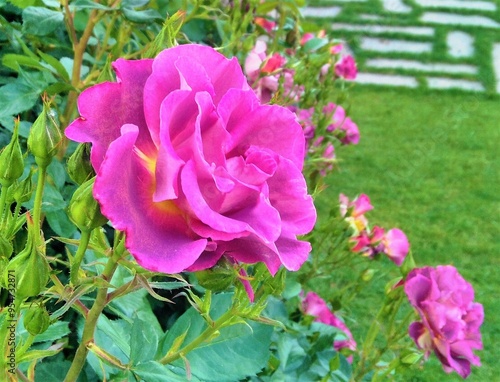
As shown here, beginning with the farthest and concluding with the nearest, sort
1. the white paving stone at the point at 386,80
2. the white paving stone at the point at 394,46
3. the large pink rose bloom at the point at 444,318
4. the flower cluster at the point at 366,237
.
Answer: the white paving stone at the point at 394,46
the white paving stone at the point at 386,80
the flower cluster at the point at 366,237
the large pink rose bloom at the point at 444,318

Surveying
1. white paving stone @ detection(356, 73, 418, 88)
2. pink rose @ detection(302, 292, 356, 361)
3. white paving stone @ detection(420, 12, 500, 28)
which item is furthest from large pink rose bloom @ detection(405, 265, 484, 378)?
white paving stone @ detection(420, 12, 500, 28)

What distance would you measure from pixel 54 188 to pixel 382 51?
3.41m

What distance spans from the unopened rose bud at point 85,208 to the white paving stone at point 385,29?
3919 millimetres

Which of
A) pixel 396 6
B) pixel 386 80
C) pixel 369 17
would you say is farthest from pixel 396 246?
pixel 396 6

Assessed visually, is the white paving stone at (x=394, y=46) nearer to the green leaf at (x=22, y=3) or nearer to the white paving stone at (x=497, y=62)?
the white paving stone at (x=497, y=62)

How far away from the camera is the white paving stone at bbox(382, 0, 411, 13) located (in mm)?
4418

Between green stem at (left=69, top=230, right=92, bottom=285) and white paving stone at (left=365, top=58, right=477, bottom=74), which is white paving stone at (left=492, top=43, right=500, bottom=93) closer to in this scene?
white paving stone at (left=365, top=58, right=477, bottom=74)

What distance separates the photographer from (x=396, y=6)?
4.50 metres

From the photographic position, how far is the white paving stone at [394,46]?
3.90 metres

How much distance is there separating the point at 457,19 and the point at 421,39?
45 centimetres

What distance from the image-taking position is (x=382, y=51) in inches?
152

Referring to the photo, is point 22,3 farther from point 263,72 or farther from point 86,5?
point 263,72

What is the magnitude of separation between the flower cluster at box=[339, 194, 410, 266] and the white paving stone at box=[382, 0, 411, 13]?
3417 mm

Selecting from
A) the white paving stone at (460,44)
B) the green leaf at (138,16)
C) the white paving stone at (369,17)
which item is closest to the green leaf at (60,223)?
the green leaf at (138,16)
